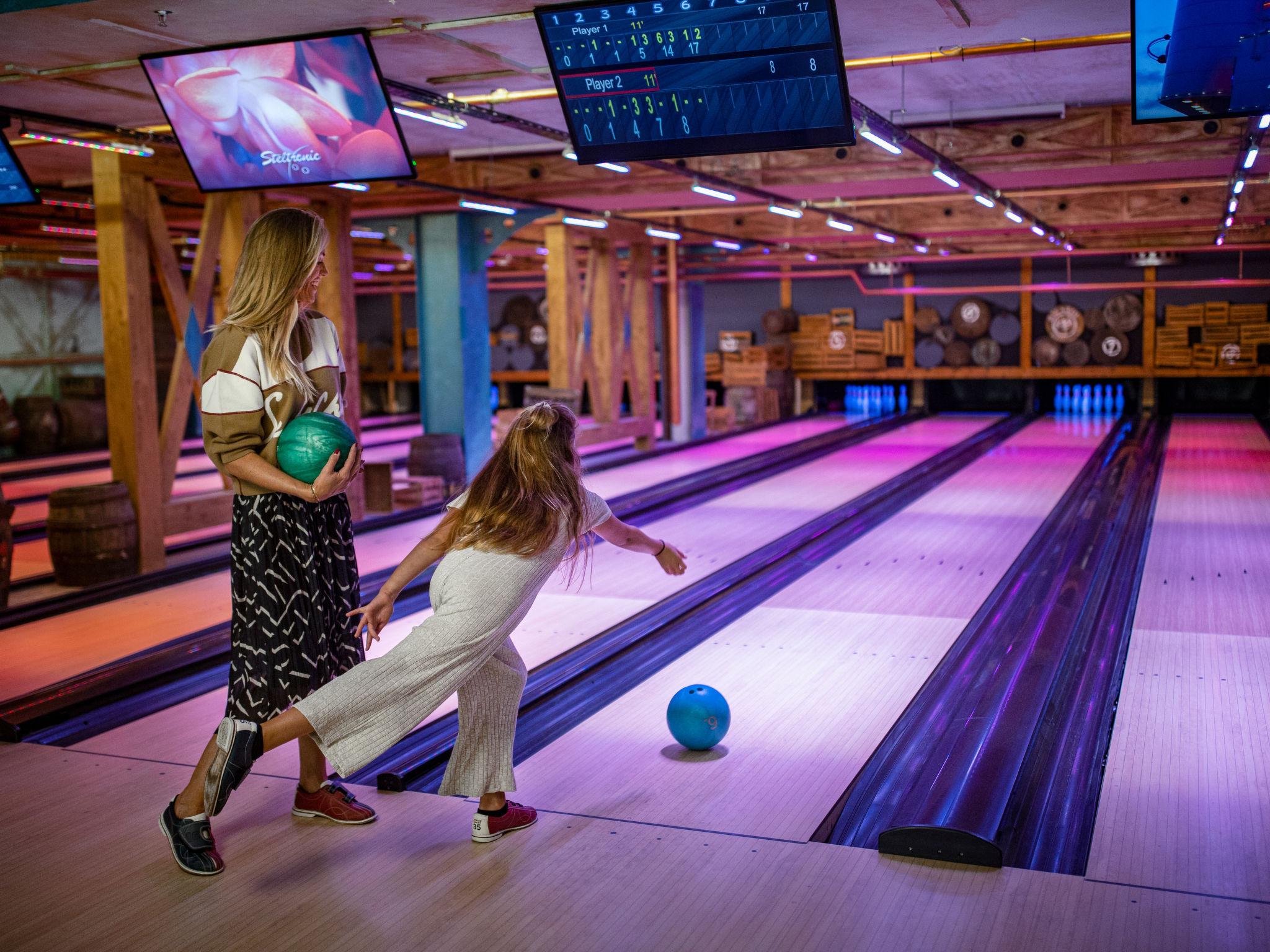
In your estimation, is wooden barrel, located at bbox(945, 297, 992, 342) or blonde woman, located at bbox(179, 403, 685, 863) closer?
blonde woman, located at bbox(179, 403, 685, 863)

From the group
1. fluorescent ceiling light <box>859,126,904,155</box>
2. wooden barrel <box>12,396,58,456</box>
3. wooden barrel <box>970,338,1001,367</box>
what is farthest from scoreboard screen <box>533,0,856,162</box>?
wooden barrel <box>970,338,1001,367</box>

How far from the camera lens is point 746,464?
35.4ft

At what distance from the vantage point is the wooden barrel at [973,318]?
16.9 meters

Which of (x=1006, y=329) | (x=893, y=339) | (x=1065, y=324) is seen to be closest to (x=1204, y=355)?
(x=1065, y=324)

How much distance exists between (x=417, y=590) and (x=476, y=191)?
9.63 feet

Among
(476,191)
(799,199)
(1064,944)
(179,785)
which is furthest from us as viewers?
(799,199)

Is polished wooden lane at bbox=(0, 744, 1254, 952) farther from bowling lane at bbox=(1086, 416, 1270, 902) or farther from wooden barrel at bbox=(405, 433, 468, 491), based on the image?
wooden barrel at bbox=(405, 433, 468, 491)

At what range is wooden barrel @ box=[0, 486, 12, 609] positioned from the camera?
541 cm

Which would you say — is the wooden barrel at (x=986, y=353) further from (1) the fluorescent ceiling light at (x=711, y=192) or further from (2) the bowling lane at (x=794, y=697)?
(2) the bowling lane at (x=794, y=697)

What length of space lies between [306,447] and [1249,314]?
15.3 metres

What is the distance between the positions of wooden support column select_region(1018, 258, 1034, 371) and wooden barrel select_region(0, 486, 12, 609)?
13743 millimetres

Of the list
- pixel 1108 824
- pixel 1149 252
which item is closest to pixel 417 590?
pixel 1108 824

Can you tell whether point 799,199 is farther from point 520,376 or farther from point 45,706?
point 520,376

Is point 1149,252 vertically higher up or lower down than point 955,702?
higher up
